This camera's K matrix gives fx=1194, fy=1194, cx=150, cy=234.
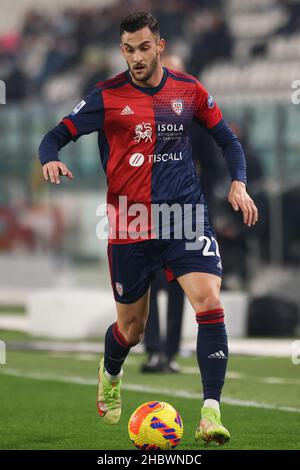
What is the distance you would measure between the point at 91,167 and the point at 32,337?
5.06 meters

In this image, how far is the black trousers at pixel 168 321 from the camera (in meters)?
9.26

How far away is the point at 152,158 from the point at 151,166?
0.14ft

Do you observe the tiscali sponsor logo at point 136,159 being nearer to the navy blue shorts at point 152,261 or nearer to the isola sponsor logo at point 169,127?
the isola sponsor logo at point 169,127

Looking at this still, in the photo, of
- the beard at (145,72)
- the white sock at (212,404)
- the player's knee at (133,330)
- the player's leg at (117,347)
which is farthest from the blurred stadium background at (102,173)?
the beard at (145,72)

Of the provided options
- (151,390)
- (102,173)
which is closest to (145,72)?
(151,390)

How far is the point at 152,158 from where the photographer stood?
6172 millimetres

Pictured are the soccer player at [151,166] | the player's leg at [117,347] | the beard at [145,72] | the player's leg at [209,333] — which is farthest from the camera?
the player's leg at [117,347]

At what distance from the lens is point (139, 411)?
5.70 metres

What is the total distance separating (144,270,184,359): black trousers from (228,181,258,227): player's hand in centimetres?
316

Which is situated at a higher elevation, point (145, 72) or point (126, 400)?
point (145, 72)

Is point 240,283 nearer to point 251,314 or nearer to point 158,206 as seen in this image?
point 251,314

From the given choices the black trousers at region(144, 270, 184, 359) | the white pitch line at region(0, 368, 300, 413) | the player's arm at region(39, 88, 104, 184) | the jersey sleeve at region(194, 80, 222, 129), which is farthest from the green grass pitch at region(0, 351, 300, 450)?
the jersey sleeve at region(194, 80, 222, 129)

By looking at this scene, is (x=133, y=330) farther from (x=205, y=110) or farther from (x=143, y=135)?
(x=205, y=110)

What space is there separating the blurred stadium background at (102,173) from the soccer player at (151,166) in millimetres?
1865
